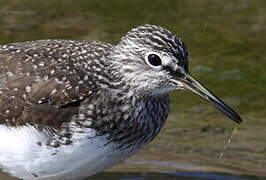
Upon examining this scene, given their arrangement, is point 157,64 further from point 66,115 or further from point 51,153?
point 51,153

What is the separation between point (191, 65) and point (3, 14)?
366 centimetres

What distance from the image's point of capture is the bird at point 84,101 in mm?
10203

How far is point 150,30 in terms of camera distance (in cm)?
1068

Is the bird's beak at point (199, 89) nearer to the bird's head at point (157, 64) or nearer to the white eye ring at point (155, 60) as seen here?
the bird's head at point (157, 64)

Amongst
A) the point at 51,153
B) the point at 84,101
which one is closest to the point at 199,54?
the point at 84,101

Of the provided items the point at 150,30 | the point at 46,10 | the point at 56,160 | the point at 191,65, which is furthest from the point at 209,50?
the point at 56,160

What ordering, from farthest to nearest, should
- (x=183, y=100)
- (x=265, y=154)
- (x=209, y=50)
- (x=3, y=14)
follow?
(x=3, y=14) → (x=209, y=50) → (x=183, y=100) → (x=265, y=154)

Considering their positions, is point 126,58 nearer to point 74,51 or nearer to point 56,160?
point 74,51

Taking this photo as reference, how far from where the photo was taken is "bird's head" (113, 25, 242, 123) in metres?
10.4

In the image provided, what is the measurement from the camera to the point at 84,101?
10344 millimetres

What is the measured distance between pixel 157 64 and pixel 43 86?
1.29 m

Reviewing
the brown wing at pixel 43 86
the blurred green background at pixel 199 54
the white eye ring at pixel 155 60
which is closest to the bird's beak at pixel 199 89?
the white eye ring at pixel 155 60

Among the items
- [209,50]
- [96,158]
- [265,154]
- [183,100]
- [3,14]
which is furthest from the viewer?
[3,14]

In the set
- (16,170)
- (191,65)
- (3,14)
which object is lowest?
(16,170)
